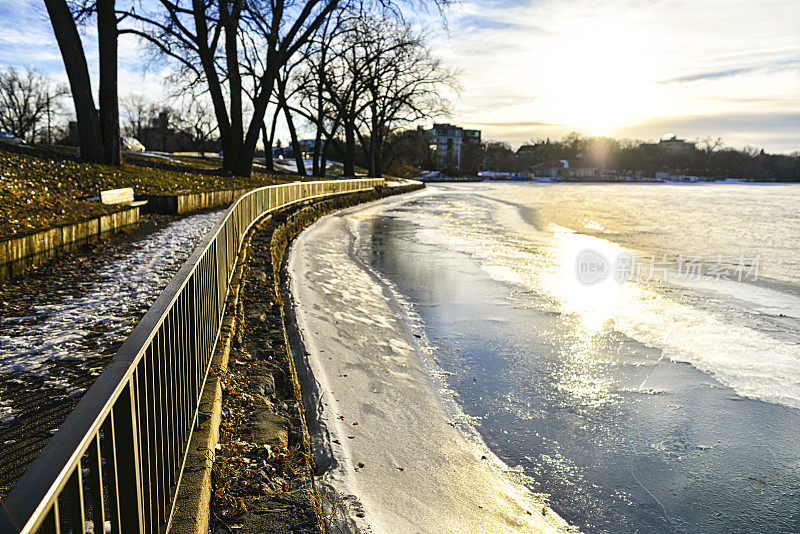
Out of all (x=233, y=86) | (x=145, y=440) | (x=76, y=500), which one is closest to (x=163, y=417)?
(x=145, y=440)

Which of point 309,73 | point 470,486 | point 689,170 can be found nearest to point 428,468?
point 470,486

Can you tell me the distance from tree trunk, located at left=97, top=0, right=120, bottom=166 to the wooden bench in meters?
7.08

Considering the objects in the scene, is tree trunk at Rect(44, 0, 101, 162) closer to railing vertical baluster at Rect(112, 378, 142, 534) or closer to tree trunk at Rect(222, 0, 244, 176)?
tree trunk at Rect(222, 0, 244, 176)

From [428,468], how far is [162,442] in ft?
8.17

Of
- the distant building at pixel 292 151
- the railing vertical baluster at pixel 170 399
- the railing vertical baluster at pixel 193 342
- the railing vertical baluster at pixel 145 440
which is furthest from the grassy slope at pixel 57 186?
the distant building at pixel 292 151

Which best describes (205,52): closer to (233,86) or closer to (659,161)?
(233,86)

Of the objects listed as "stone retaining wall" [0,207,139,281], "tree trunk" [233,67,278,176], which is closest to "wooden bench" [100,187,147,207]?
"stone retaining wall" [0,207,139,281]

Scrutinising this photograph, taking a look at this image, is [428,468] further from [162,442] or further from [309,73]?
[309,73]

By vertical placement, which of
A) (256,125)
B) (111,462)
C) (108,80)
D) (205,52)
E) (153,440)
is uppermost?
(205,52)

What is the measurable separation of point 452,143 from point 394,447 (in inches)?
7282

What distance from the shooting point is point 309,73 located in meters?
41.1

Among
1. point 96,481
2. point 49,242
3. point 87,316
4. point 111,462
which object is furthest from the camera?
point 49,242

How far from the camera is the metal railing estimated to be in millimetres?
1388

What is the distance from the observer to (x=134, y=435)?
84.1 inches
